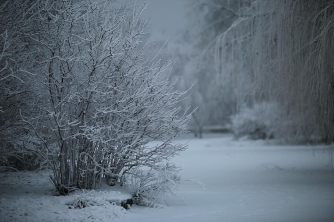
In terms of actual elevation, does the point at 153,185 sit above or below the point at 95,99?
below

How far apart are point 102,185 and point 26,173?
2.43 metres

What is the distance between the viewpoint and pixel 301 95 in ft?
25.3

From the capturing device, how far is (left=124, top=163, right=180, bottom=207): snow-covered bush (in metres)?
6.14

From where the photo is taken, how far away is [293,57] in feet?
25.3

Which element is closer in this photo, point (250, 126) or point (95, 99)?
point (95, 99)

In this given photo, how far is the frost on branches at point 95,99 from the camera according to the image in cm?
584

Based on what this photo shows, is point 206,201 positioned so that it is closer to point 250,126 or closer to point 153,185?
point 153,185

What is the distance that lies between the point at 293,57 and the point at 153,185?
12.5 feet

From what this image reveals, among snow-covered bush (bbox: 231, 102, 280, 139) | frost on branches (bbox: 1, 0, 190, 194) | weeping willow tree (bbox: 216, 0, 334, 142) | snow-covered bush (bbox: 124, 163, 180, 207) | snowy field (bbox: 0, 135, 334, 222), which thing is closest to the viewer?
snowy field (bbox: 0, 135, 334, 222)

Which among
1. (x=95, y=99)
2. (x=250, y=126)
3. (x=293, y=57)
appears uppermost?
(x=293, y=57)

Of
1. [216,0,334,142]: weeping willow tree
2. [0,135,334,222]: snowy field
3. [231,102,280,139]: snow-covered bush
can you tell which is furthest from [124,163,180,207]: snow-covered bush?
[231,102,280,139]: snow-covered bush

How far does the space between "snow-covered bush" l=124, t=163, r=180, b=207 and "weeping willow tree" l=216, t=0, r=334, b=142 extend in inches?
120

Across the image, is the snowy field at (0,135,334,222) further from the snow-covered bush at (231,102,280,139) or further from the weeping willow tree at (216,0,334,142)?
the snow-covered bush at (231,102,280,139)

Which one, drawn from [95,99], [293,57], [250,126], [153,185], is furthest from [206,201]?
[250,126]
